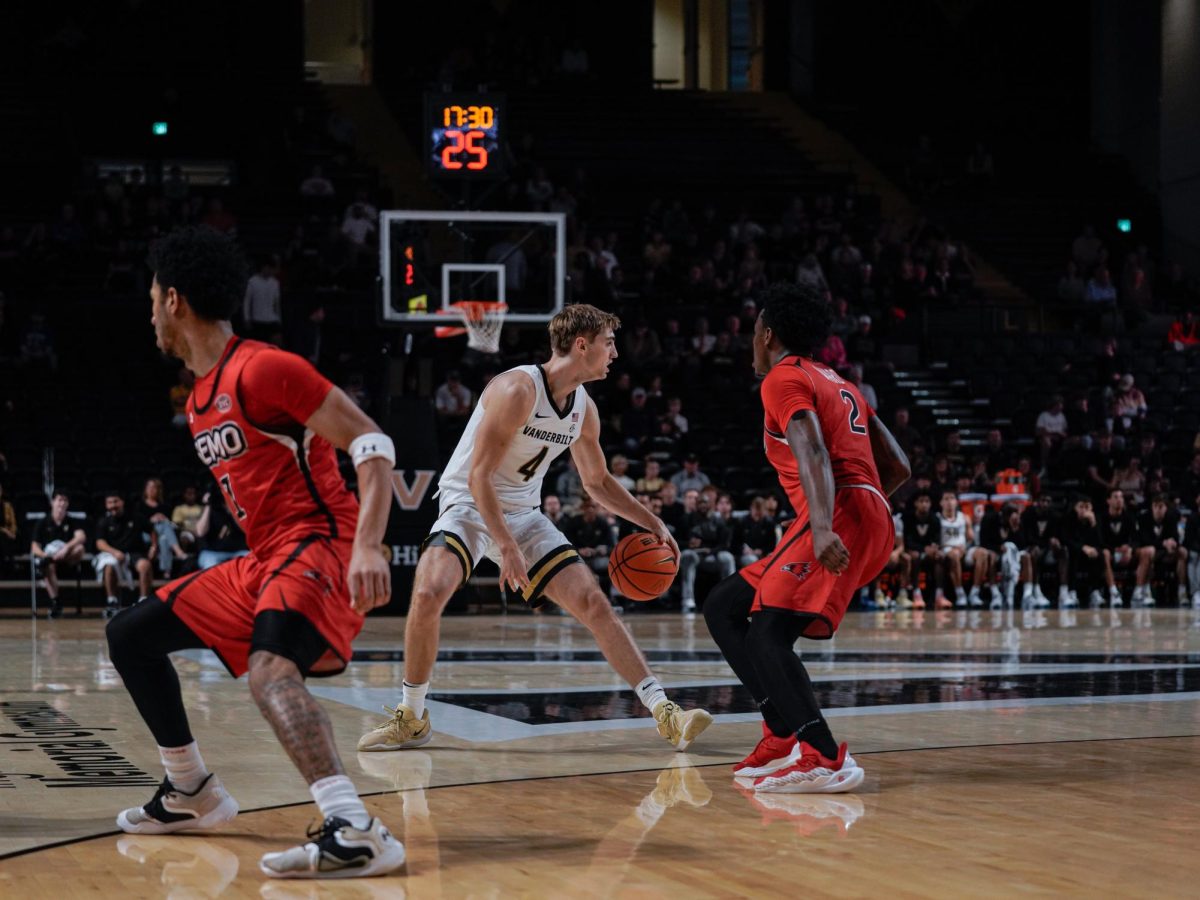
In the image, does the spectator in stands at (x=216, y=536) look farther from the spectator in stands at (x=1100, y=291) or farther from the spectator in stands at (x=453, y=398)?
the spectator in stands at (x=1100, y=291)

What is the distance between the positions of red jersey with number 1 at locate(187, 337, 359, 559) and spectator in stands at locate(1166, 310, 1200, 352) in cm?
1952

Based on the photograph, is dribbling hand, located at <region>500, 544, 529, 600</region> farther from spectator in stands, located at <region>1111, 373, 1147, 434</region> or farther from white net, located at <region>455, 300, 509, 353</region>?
spectator in stands, located at <region>1111, 373, 1147, 434</region>

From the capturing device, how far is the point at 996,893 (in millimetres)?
3881

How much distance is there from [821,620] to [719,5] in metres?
28.2

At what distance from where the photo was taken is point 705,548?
52.5 feet

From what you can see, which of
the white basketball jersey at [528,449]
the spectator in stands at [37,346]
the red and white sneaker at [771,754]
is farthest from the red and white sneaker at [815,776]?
the spectator in stands at [37,346]

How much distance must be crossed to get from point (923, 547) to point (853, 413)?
36.8ft

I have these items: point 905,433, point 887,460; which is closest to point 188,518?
point 905,433

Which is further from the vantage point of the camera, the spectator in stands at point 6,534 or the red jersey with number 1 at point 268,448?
the spectator in stands at point 6,534

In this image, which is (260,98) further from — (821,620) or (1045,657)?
(821,620)

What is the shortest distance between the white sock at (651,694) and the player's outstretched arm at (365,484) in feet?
7.62

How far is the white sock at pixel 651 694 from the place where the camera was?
6.38 m

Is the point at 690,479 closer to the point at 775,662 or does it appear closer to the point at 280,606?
the point at 775,662

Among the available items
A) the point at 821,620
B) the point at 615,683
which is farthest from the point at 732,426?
the point at 821,620
